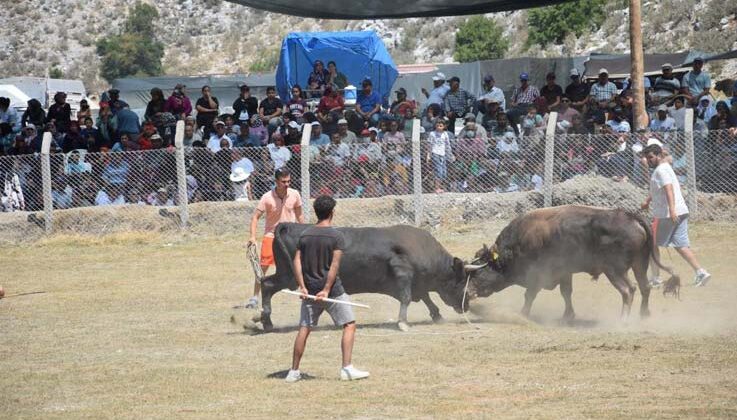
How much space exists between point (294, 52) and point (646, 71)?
34.7 ft

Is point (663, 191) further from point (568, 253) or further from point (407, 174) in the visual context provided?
point (407, 174)

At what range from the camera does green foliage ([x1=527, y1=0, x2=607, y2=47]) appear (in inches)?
2117

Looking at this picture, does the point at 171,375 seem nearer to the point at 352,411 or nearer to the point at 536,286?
the point at 352,411

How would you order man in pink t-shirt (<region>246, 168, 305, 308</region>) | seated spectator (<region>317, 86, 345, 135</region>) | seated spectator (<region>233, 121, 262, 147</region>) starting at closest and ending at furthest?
man in pink t-shirt (<region>246, 168, 305, 308</region>) < seated spectator (<region>233, 121, 262, 147</region>) < seated spectator (<region>317, 86, 345, 135</region>)

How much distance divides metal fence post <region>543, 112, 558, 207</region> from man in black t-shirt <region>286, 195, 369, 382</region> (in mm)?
10495

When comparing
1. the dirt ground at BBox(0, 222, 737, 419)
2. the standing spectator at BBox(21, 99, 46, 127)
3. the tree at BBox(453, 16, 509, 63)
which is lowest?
the dirt ground at BBox(0, 222, 737, 419)

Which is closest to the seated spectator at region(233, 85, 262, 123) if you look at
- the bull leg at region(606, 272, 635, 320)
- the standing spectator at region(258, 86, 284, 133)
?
the standing spectator at region(258, 86, 284, 133)

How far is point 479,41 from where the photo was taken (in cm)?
5650

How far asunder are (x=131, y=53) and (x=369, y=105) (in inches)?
1707

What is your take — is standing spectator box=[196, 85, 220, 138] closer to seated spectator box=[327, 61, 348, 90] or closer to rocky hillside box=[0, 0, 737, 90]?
seated spectator box=[327, 61, 348, 90]

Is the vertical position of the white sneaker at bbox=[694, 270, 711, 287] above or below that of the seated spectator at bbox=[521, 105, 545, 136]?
below

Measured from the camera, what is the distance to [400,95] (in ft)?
80.8

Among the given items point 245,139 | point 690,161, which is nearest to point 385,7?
point 245,139

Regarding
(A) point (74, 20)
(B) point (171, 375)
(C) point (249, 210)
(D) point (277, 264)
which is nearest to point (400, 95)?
(C) point (249, 210)
